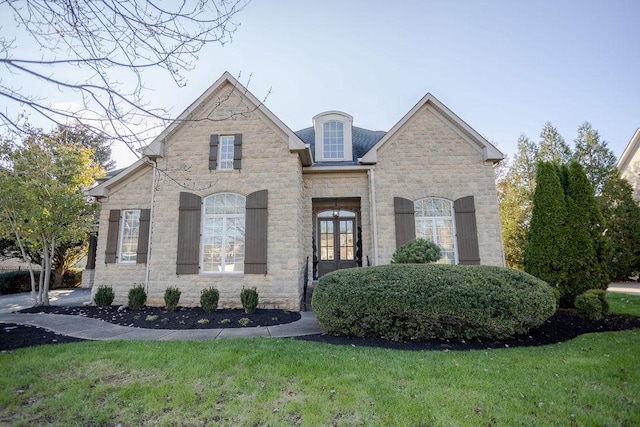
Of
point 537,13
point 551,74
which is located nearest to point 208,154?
point 537,13

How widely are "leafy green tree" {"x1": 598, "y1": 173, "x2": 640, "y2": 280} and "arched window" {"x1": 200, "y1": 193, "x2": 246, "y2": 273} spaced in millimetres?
18985

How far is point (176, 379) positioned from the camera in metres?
3.79

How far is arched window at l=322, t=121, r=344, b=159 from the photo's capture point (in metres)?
11.3

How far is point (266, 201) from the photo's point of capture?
30.6 feet

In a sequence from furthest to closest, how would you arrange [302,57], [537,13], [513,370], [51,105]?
1. [537,13]
2. [302,57]
3. [513,370]
4. [51,105]

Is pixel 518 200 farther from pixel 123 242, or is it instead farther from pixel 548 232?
pixel 123 242

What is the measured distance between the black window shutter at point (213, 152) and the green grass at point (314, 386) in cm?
594

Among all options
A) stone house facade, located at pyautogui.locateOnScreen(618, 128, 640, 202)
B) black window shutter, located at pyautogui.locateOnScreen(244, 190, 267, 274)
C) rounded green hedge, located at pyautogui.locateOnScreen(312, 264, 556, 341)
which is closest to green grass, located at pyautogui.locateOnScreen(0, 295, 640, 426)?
rounded green hedge, located at pyautogui.locateOnScreen(312, 264, 556, 341)

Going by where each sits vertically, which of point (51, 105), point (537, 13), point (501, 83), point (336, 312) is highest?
point (537, 13)

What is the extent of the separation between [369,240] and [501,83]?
566 centimetres

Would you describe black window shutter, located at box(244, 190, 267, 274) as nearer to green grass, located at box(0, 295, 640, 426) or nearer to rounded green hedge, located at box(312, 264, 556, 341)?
rounded green hedge, located at box(312, 264, 556, 341)

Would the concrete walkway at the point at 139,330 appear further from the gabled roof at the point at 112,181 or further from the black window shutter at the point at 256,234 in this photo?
the gabled roof at the point at 112,181

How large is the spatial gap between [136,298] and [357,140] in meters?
9.51

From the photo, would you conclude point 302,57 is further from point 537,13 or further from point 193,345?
point 537,13
